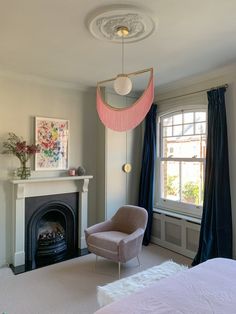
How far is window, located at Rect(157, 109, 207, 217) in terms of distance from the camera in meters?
3.75

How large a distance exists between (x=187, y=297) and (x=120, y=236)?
1820 mm

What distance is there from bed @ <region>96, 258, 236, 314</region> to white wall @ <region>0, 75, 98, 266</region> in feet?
7.88

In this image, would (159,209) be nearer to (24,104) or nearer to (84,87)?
(84,87)

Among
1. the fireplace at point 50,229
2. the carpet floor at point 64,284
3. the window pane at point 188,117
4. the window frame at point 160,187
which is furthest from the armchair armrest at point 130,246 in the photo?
the window pane at point 188,117

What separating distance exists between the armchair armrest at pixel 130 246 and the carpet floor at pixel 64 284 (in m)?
0.27

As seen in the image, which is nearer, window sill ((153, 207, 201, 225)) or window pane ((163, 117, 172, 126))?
window sill ((153, 207, 201, 225))

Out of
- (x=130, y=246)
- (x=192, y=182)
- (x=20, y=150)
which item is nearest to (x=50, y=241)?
(x=130, y=246)

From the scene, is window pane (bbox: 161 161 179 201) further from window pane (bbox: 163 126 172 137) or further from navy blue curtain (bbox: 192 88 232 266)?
navy blue curtain (bbox: 192 88 232 266)

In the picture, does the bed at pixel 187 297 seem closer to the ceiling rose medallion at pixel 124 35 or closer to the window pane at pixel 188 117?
the ceiling rose medallion at pixel 124 35

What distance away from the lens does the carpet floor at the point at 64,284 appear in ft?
8.10

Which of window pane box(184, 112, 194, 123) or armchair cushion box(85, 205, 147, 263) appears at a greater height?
window pane box(184, 112, 194, 123)

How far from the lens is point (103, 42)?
98.3 inches

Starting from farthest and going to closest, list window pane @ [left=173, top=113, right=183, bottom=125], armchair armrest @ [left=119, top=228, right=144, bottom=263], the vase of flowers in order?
window pane @ [left=173, top=113, right=183, bottom=125] < the vase of flowers < armchair armrest @ [left=119, top=228, right=144, bottom=263]

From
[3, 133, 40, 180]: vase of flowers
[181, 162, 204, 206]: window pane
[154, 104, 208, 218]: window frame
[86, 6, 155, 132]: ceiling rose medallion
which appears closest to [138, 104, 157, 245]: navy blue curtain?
[154, 104, 208, 218]: window frame
